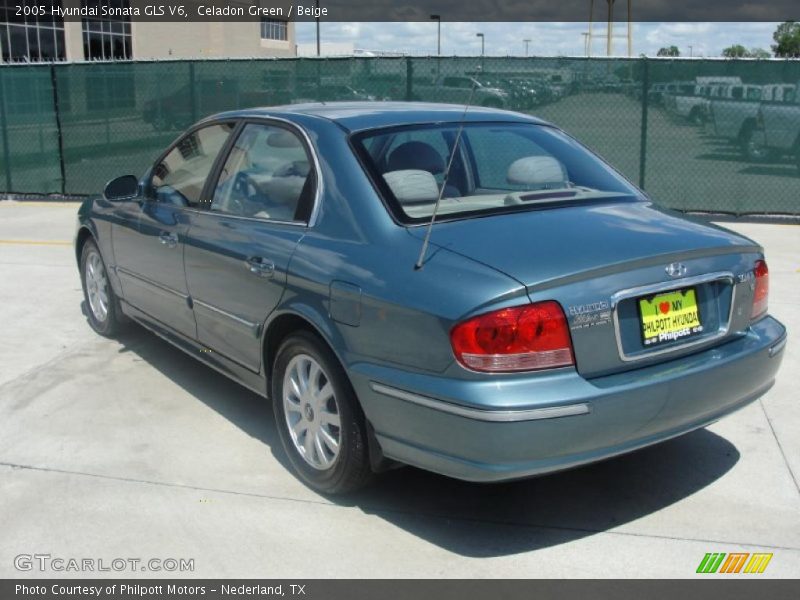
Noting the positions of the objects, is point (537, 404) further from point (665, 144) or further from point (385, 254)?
point (665, 144)

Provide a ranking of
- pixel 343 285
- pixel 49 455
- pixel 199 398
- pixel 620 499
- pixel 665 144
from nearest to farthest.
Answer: pixel 343 285
pixel 620 499
pixel 49 455
pixel 199 398
pixel 665 144

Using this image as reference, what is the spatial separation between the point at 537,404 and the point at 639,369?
509 mm

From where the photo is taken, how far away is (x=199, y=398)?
541cm

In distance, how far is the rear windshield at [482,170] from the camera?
4.02 m

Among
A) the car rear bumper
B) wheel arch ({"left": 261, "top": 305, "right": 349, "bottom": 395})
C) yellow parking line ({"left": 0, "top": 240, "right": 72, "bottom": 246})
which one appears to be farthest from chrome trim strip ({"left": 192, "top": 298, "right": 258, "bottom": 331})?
yellow parking line ({"left": 0, "top": 240, "right": 72, "bottom": 246})

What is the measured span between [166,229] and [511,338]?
2662 mm

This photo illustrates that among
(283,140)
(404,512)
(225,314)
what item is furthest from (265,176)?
(404,512)

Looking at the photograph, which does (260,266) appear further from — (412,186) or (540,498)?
(540,498)

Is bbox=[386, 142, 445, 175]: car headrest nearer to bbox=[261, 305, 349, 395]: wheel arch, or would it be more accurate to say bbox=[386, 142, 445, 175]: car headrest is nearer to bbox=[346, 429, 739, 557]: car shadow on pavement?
bbox=[261, 305, 349, 395]: wheel arch

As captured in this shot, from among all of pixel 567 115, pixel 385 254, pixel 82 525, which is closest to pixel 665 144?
pixel 567 115

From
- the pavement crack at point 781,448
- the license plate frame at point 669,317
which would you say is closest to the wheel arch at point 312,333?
the license plate frame at point 669,317

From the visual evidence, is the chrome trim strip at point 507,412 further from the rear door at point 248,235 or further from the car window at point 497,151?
the car window at point 497,151

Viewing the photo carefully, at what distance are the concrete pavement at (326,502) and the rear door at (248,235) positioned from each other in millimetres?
595

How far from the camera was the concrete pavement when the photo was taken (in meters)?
3.58
